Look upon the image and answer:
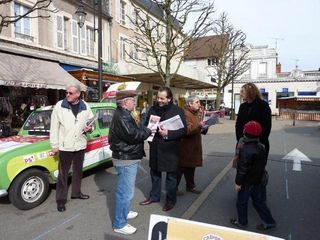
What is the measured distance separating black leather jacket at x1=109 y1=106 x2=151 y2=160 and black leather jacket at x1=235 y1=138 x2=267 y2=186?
47.7 inches

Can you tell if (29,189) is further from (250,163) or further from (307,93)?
(307,93)

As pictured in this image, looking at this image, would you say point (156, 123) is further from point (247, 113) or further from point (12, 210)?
point (12, 210)

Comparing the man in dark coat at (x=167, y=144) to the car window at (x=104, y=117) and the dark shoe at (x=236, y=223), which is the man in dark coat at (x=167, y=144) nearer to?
the dark shoe at (x=236, y=223)

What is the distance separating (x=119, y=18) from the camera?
823 inches

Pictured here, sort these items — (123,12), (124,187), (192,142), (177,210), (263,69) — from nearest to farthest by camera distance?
(124,187), (177,210), (192,142), (123,12), (263,69)

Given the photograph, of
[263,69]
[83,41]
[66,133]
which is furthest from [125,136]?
[263,69]

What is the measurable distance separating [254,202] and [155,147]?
1571mm

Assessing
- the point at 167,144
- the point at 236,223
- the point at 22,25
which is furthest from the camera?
the point at 22,25

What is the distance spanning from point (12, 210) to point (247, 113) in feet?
12.8

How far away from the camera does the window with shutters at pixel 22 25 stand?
42.5ft

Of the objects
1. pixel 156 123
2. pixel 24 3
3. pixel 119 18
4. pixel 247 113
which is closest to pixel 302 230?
pixel 247 113

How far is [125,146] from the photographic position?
3904 mm

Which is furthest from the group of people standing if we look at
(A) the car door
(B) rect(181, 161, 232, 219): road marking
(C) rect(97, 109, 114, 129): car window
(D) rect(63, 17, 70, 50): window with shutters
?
(D) rect(63, 17, 70, 50): window with shutters

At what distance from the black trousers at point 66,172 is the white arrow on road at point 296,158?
204 inches
